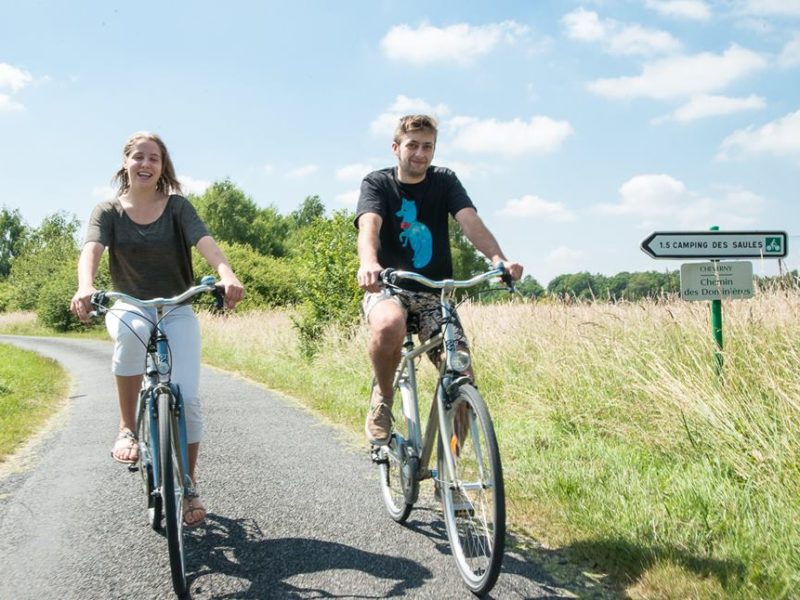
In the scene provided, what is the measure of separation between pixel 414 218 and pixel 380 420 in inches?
46.5

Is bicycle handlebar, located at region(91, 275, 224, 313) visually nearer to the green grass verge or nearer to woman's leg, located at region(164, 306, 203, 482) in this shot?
woman's leg, located at region(164, 306, 203, 482)

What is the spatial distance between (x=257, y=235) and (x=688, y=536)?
70.8 meters

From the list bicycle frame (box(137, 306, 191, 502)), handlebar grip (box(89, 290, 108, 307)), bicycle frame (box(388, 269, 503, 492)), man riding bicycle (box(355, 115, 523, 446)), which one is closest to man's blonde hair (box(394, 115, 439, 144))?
man riding bicycle (box(355, 115, 523, 446))

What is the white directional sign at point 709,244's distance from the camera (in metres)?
5.68

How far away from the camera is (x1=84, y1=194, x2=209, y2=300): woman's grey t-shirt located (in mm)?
3875

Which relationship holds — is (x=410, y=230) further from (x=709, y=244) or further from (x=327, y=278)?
(x=327, y=278)

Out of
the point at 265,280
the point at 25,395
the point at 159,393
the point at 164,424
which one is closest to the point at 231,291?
the point at 159,393

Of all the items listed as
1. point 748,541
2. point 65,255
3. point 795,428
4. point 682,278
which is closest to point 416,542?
point 748,541

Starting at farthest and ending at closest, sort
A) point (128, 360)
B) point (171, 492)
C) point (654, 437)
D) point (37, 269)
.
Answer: point (37, 269) → point (654, 437) → point (128, 360) → point (171, 492)

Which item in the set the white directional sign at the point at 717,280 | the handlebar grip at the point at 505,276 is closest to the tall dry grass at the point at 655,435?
the white directional sign at the point at 717,280

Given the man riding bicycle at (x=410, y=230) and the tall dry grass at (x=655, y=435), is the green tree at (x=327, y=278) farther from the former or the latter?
the man riding bicycle at (x=410, y=230)

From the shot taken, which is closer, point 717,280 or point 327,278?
point 717,280

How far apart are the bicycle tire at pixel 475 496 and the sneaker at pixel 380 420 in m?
0.70

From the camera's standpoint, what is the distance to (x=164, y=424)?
325 centimetres
